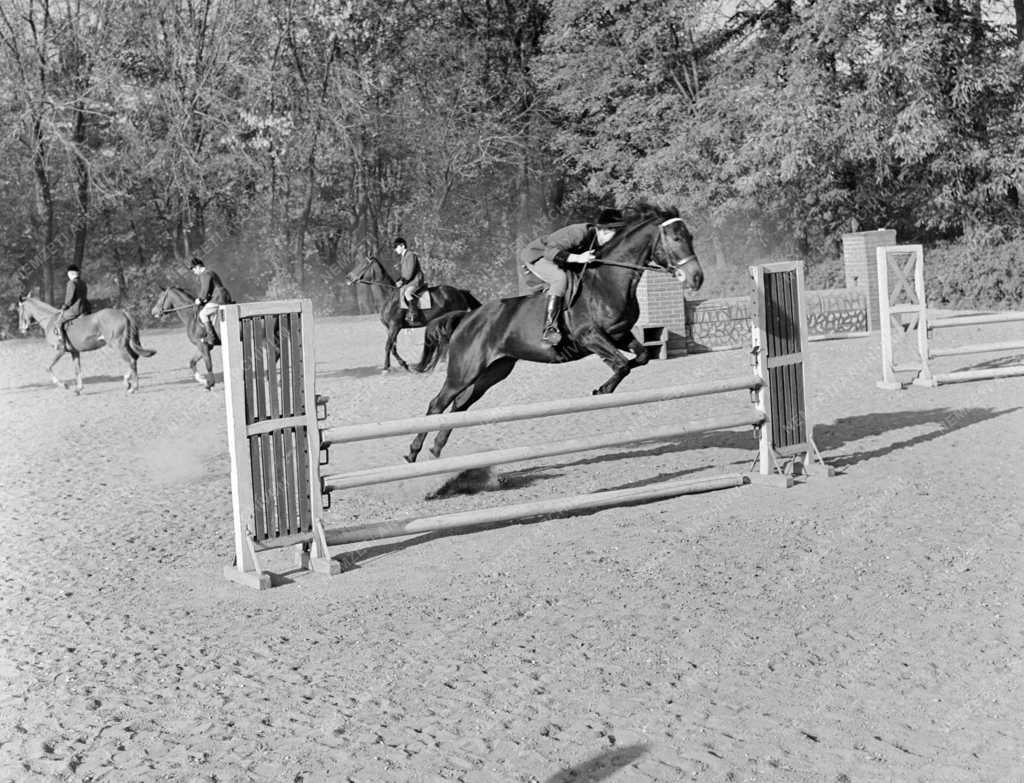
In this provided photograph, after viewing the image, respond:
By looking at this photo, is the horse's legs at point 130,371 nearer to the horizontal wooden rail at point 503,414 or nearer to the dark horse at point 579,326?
the dark horse at point 579,326

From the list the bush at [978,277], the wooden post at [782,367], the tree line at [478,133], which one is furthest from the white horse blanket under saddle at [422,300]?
the bush at [978,277]

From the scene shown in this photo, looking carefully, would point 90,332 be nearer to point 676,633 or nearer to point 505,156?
point 676,633

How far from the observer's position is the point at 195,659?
5996 mm

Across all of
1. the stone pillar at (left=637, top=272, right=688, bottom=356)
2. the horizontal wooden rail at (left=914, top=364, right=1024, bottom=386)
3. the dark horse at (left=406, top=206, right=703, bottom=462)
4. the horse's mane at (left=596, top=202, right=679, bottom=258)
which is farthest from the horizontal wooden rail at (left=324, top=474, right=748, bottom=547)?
the stone pillar at (left=637, top=272, right=688, bottom=356)

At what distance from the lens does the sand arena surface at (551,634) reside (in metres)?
4.69

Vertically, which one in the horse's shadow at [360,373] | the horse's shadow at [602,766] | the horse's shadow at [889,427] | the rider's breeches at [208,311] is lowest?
the horse's shadow at [602,766]

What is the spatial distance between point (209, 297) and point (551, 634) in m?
14.9

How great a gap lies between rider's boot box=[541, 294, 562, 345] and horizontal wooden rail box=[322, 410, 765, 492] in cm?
175

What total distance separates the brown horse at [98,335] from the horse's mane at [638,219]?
1089 centimetres

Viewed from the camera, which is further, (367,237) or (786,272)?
(367,237)

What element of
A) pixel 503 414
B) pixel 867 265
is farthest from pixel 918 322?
pixel 867 265

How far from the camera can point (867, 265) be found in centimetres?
2552

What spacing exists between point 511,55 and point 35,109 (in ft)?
55.4

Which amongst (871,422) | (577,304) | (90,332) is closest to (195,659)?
(577,304)
